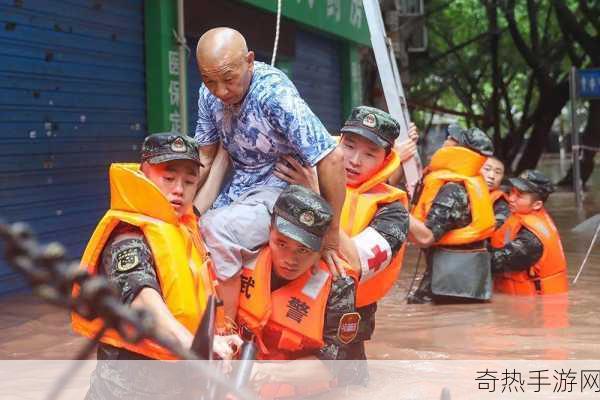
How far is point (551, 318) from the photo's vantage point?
7.11 meters

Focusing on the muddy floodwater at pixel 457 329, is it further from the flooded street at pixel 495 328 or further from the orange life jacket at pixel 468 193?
the orange life jacket at pixel 468 193

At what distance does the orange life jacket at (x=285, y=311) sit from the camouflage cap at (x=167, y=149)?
666 millimetres

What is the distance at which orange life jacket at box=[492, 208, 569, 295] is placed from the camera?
7.89 meters

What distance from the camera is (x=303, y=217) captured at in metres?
3.77

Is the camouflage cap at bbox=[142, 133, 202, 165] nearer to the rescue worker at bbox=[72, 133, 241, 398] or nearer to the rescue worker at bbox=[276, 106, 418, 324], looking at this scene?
the rescue worker at bbox=[72, 133, 241, 398]

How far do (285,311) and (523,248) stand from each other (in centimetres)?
424

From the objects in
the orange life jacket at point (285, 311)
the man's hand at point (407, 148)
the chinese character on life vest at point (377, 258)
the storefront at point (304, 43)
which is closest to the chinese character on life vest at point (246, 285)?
the orange life jacket at point (285, 311)

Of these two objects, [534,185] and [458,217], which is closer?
[458,217]

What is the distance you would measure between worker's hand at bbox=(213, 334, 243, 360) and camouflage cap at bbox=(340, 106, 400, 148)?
174cm

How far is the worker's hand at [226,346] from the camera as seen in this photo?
10.1 feet

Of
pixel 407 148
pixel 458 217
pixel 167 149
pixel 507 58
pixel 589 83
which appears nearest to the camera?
pixel 167 149

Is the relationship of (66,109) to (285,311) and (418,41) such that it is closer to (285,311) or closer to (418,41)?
(285,311)

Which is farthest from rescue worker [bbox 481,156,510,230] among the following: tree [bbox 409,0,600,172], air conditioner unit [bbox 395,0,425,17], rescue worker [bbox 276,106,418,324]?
tree [bbox 409,0,600,172]

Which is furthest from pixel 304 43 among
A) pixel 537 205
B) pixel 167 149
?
pixel 167 149
